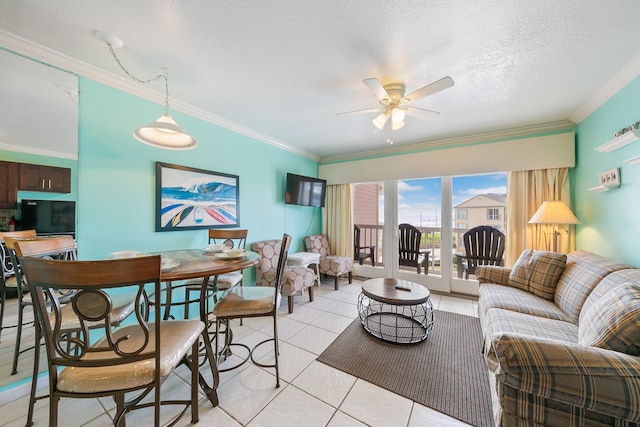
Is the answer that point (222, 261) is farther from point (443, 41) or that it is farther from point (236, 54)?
point (443, 41)

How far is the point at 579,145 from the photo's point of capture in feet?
8.80

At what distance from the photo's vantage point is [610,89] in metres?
2.03

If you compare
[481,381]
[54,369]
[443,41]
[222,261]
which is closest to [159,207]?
[222,261]

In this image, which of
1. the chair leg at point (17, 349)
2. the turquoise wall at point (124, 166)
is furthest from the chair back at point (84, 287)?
the turquoise wall at point (124, 166)

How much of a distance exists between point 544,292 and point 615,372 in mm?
1544

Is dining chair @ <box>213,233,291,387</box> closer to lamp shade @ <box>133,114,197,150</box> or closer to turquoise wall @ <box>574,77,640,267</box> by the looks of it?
lamp shade @ <box>133,114,197,150</box>

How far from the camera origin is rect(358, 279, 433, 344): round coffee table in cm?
213

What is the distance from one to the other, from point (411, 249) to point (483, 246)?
1.03m

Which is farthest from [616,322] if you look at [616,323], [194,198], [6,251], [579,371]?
[6,251]

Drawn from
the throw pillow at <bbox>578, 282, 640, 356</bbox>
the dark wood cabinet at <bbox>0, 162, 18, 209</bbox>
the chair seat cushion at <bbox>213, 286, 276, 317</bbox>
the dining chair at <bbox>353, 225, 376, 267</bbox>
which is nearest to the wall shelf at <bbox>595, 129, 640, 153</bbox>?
the throw pillow at <bbox>578, 282, 640, 356</bbox>

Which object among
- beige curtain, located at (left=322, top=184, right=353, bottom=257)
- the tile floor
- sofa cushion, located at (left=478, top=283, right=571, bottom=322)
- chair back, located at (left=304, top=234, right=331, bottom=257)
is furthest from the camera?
beige curtain, located at (left=322, top=184, right=353, bottom=257)

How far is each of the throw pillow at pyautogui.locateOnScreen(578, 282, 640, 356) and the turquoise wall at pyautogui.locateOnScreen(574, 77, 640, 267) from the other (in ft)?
3.47

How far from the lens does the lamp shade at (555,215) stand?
2453 mm

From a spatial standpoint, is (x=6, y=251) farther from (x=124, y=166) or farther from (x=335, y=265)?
(x=335, y=265)
